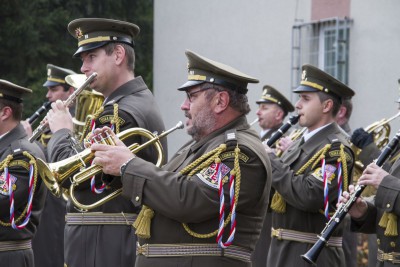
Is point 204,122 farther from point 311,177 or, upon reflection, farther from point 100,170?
point 311,177

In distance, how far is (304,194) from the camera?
25.4ft

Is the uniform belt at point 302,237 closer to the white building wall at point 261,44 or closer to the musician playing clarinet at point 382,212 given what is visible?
the musician playing clarinet at point 382,212

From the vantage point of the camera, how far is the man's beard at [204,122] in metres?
5.78

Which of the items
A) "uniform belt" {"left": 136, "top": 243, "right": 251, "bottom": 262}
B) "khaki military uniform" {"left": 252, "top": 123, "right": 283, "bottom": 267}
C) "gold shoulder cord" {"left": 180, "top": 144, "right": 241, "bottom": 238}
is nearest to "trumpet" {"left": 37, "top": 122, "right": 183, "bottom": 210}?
"gold shoulder cord" {"left": 180, "top": 144, "right": 241, "bottom": 238}

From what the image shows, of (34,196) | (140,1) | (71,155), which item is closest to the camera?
(71,155)

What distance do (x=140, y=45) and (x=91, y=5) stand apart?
2.01 meters

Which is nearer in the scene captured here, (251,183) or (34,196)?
(251,183)

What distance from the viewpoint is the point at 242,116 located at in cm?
588

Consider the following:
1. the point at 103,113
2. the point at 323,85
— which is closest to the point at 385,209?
the point at 323,85

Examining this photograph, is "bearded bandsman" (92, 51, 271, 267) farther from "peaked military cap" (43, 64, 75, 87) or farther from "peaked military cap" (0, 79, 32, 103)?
"peaked military cap" (43, 64, 75, 87)

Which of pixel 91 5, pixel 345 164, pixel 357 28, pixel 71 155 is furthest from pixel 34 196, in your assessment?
pixel 91 5

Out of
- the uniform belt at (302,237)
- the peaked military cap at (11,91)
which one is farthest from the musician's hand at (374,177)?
the peaked military cap at (11,91)

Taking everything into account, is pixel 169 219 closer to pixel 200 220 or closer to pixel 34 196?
pixel 200 220

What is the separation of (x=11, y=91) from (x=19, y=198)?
92 cm
